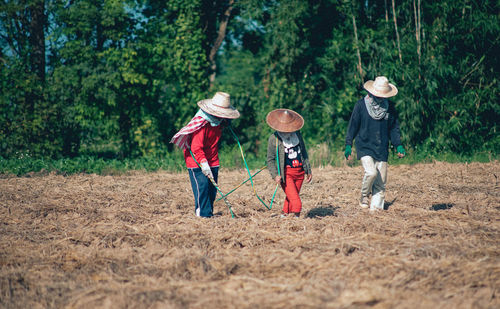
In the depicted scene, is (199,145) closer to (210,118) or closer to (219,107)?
(210,118)

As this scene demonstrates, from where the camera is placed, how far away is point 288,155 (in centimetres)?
593

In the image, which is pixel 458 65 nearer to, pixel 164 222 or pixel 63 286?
pixel 164 222

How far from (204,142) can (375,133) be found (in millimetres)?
2279

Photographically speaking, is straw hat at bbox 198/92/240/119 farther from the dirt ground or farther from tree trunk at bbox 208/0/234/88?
tree trunk at bbox 208/0/234/88

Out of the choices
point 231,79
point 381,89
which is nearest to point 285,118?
point 381,89

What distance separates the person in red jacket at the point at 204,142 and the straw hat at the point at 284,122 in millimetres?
446

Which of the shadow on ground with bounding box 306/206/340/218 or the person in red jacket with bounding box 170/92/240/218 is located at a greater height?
the person in red jacket with bounding box 170/92/240/218

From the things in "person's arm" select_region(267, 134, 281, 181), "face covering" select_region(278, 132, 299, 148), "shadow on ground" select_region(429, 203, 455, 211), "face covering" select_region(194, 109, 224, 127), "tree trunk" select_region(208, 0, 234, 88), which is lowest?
"shadow on ground" select_region(429, 203, 455, 211)

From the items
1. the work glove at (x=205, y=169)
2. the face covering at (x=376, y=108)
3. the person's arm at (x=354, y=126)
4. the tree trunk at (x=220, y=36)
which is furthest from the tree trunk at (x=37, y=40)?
the face covering at (x=376, y=108)

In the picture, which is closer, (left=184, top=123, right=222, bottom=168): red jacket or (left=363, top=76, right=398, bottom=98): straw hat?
(left=184, top=123, right=222, bottom=168): red jacket

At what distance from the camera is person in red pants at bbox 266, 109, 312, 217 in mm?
5808

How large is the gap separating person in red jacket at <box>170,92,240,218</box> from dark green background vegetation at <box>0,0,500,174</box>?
5718 mm

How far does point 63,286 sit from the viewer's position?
153 inches

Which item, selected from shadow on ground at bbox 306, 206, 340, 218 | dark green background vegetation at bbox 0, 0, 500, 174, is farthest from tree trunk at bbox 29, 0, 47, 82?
shadow on ground at bbox 306, 206, 340, 218
